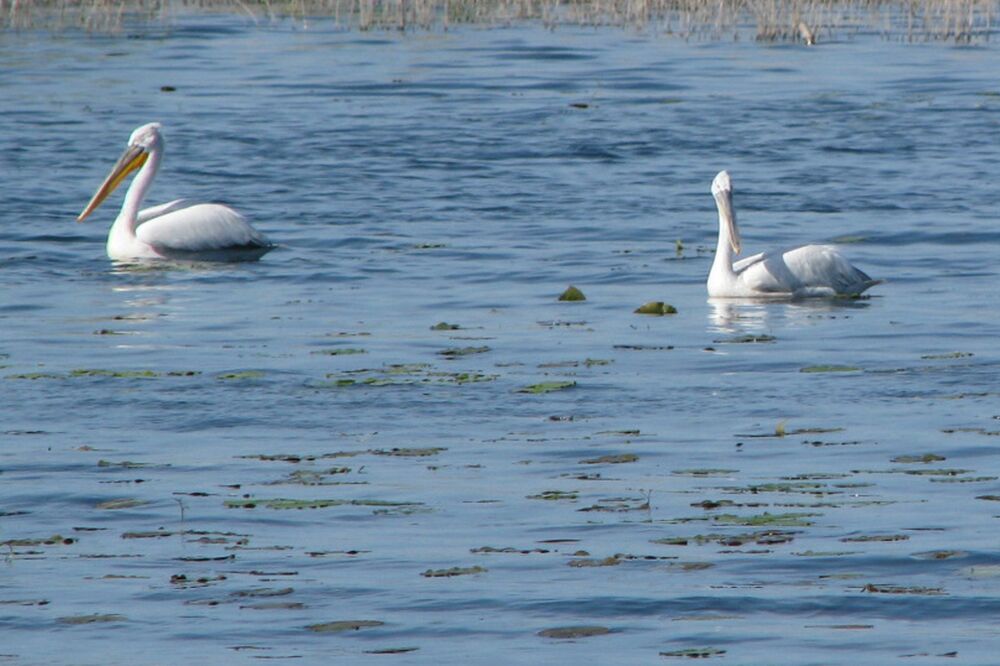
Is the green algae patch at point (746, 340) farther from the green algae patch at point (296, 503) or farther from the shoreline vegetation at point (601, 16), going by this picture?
the shoreline vegetation at point (601, 16)

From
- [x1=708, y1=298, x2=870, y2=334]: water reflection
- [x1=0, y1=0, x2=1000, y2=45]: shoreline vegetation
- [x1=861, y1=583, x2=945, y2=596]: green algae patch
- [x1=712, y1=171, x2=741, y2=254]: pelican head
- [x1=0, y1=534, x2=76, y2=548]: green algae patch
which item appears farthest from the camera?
[x1=0, y1=0, x2=1000, y2=45]: shoreline vegetation

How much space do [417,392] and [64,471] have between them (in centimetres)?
213

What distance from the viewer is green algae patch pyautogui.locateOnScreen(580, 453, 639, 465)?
870cm

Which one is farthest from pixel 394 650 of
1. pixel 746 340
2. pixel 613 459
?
pixel 746 340

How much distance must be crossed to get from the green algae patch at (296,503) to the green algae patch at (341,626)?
1455 millimetres

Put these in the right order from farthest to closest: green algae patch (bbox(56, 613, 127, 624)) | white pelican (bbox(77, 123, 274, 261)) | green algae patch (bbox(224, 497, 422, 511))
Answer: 1. white pelican (bbox(77, 123, 274, 261))
2. green algae patch (bbox(224, 497, 422, 511))
3. green algae patch (bbox(56, 613, 127, 624))

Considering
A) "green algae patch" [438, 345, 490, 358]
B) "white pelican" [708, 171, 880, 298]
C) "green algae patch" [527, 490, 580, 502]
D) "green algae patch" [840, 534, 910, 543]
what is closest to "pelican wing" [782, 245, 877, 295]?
"white pelican" [708, 171, 880, 298]

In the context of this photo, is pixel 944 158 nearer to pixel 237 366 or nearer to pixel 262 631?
pixel 237 366

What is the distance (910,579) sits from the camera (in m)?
6.89

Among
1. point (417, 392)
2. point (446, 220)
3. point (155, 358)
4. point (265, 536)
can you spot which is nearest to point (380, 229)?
point (446, 220)

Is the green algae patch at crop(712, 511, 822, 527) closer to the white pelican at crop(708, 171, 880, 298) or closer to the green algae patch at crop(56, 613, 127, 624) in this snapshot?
the green algae patch at crop(56, 613, 127, 624)

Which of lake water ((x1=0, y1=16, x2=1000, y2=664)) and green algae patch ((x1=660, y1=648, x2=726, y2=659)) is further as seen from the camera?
lake water ((x1=0, y1=16, x2=1000, y2=664))

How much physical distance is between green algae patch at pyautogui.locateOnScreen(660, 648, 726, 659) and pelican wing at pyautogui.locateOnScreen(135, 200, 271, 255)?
965 centimetres

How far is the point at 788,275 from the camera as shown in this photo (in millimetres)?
13586
